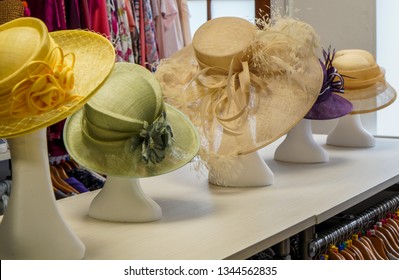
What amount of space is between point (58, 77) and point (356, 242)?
4.08 ft

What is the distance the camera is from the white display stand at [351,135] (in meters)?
2.83

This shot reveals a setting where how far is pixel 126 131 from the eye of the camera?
1.63 metres

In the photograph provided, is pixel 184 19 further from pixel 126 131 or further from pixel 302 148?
pixel 126 131

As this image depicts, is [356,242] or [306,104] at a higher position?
[306,104]

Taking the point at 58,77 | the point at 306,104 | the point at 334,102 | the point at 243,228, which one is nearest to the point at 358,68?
the point at 334,102

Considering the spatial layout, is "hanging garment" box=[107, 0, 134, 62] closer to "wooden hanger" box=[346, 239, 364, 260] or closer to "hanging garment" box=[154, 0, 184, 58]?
"hanging garment" box=[154, 0, 184, 58]

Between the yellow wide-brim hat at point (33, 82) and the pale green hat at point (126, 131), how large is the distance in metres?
0.22

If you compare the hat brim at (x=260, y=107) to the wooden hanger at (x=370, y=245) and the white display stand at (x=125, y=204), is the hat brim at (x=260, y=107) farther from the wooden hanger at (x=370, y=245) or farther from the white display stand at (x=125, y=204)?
the wooden hanger at (x=370, y=245)

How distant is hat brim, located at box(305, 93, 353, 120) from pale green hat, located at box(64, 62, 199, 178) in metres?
0.97

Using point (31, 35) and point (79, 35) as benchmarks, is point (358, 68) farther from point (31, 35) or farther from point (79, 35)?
point (31, 35)

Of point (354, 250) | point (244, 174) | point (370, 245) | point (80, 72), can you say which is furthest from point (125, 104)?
point (370, 245)

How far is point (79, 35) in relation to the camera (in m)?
1.55

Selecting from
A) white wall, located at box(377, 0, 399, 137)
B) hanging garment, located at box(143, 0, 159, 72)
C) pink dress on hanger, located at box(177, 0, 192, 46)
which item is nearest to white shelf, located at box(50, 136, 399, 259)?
white wall, located at box(377, 0, 399, 137)

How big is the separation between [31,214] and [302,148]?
1337 mm
